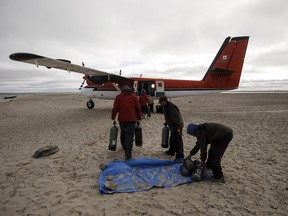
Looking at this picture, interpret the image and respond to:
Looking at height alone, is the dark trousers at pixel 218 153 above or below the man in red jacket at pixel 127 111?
below

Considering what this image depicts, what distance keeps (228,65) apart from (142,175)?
502 inches

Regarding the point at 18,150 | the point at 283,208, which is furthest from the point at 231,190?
the point at 18,150

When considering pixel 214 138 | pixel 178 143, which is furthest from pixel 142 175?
pixel 214 138

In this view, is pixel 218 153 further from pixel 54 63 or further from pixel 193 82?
pixel 193 82

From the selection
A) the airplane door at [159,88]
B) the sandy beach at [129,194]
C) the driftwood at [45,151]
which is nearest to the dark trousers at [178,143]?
the sandy beach at [129,194]

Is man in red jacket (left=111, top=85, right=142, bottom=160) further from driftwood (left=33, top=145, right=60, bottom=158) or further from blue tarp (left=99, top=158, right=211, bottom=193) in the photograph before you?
driftwood (left=33, top=145, right=60, bottom=158)

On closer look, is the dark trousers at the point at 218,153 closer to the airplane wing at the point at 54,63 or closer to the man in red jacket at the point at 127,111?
the man in red jacket at the point at 127,111

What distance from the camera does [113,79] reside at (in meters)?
14.7

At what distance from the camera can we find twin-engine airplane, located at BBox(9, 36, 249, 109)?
13.4 meters

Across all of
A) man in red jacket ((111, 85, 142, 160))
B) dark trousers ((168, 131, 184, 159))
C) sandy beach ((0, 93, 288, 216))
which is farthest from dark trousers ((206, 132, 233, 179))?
man in red jacket ((111, 85, 142, 160))

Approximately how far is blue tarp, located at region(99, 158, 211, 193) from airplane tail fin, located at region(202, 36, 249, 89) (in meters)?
11.2

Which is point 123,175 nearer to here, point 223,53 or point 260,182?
point 260,182

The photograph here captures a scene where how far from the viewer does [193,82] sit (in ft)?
48.1

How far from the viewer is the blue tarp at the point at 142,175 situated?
3.76 meters
